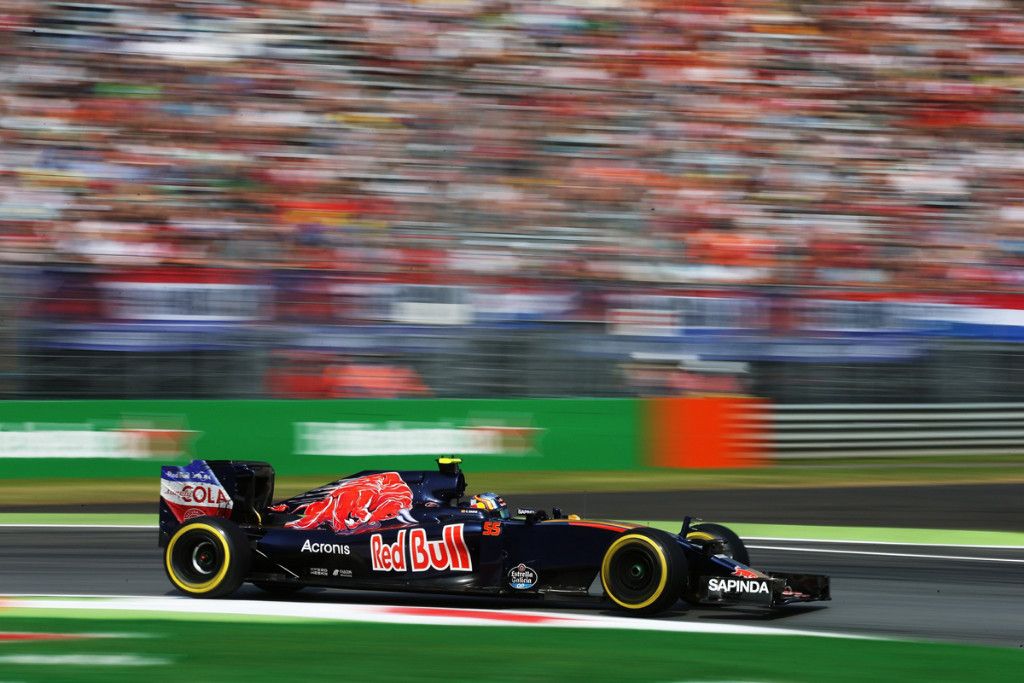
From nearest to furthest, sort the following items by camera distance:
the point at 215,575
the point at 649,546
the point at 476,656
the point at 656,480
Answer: the point at 476,656, the point at 649,546, the point at 215,575, the point at 656,480

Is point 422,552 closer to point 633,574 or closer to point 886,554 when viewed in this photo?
point 633,574

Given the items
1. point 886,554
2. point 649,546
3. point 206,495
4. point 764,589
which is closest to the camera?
point 649,546

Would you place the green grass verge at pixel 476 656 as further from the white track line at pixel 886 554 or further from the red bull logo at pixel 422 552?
the white track line at pixel 886 554

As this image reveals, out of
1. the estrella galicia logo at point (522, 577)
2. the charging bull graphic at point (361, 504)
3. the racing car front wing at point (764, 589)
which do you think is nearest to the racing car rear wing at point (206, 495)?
the charging bull graphic at point (361, 504)

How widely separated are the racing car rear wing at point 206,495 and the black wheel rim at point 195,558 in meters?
0.18

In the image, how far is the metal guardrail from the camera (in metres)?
14.8

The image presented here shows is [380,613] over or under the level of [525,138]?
under

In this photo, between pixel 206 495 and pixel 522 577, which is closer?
pixel 522 577

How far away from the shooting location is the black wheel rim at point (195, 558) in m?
7.59

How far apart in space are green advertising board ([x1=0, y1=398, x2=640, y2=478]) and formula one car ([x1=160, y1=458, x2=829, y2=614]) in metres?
5.85

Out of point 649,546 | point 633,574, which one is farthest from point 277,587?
point 649,546

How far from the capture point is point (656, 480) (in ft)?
46.6

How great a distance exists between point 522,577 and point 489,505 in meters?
0.50

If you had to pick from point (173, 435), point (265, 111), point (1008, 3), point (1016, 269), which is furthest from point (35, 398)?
point (1008, 3)
